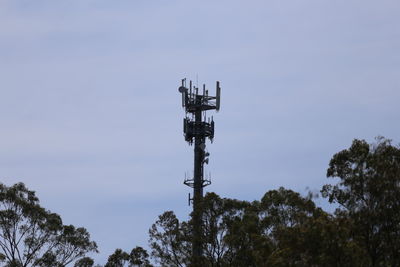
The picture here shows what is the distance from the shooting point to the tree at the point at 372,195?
135 ft

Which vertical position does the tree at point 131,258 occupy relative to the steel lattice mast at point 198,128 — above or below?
below

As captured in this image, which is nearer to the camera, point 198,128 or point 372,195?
point 372,195

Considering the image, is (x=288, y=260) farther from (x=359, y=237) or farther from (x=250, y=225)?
(x=250, y=225)

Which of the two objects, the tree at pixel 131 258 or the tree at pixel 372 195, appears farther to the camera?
the tree at pixel 131 258

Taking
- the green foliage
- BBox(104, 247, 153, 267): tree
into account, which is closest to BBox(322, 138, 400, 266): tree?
the green foliage

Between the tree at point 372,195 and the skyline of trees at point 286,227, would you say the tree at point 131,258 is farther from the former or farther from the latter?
the tree at point 372,195

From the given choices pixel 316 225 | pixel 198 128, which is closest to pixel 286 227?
pixel 316 225

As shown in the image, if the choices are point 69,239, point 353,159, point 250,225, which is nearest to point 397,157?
point 353,159

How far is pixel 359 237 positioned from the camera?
129ft

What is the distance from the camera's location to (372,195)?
42750 mm

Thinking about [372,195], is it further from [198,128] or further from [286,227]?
[198,128]

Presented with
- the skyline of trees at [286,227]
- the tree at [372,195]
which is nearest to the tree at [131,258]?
the skyline of trees at [286,227]

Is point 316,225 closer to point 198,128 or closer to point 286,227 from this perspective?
point 286,227

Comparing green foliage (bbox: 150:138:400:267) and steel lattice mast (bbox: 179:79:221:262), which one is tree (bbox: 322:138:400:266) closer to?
green foliage (bbox: 150:138:400:267)
